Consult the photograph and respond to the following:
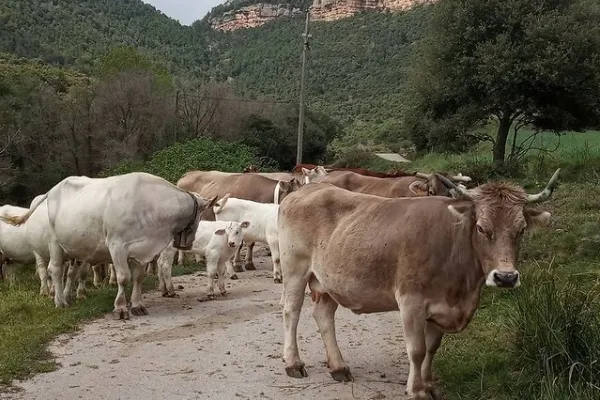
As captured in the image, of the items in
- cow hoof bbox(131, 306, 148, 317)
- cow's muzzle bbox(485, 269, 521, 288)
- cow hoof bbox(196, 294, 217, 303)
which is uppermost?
cow's muzzle bbox(485, 269, 521, 288)

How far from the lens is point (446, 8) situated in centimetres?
2161

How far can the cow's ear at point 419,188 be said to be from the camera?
11.5 metres

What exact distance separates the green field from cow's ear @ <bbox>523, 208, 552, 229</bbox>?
91 cm

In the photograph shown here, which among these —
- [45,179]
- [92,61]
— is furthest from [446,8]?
[92,61]

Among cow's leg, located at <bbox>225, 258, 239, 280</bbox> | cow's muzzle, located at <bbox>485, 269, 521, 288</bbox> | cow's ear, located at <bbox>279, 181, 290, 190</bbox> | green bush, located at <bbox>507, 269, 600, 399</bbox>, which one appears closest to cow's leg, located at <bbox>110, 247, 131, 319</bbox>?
cow's leg, located at <bbox>225, 258, 239, 280</bbox>

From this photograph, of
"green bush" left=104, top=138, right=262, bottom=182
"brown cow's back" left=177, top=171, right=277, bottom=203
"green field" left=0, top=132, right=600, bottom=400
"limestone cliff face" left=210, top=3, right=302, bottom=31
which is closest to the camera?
"green field" left=0, top=132, right=600, bottom=400

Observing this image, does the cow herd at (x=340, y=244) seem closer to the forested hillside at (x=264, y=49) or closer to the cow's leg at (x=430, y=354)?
the cow's leg at (x=430, y=354)

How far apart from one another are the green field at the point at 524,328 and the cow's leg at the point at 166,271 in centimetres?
87

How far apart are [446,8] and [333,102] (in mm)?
48571

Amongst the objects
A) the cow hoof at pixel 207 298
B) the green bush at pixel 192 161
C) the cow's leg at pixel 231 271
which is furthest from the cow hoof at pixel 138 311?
the green bush at pixel 192 161

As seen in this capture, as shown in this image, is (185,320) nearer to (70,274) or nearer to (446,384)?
(70,274)

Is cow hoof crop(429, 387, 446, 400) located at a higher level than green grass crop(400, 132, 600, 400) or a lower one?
lower

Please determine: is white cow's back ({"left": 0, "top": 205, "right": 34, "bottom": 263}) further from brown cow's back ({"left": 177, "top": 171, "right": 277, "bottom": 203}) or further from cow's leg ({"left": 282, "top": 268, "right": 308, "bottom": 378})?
cow's leg ({"left": 282, "top": 268, "right": 308, "bottom": 378})

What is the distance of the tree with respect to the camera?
19.2m
